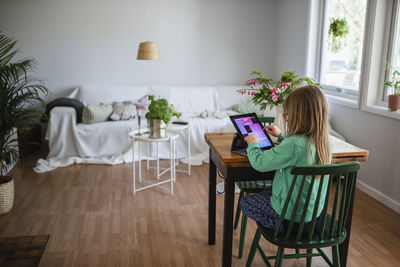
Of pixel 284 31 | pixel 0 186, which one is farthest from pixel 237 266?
pixel 284 31

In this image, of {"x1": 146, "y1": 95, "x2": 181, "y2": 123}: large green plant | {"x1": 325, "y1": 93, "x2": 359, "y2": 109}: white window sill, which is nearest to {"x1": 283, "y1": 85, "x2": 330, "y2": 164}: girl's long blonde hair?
{"x1": 146, "y1": 95, "x2": 181, "y2": 123}: large green plant

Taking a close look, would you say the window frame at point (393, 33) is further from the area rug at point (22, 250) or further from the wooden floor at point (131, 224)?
the area rug at point (22, 250)

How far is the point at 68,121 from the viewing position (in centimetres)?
440

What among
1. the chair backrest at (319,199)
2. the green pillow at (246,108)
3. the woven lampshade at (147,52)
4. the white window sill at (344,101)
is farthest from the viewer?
the green pillow at (246,108)

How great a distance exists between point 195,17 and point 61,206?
134 inches

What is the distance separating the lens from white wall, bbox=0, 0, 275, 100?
510cm

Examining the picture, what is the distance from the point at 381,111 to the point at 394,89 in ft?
0.75

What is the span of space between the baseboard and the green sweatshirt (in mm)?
1787

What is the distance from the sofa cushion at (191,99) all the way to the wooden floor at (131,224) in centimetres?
155

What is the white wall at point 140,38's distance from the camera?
16.7ft

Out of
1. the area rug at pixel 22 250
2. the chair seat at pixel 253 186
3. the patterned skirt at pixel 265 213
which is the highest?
the patterned skirt at pixel 265 213

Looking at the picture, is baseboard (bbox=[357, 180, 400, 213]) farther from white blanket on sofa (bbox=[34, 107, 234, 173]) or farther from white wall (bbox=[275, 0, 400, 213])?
white blanket on sofa (bbox=[34, 107, 234, 173])

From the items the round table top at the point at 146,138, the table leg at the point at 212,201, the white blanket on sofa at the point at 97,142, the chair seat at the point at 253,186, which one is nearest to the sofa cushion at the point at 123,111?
the white blanket on sofa at the point at 97,142

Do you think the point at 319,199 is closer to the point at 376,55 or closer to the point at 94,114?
the point at 376,55
